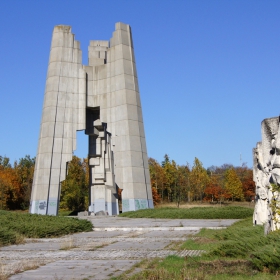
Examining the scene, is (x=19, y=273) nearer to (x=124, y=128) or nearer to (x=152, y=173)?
(x=124, y=128)

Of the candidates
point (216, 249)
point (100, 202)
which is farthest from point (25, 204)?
point (216, 249)

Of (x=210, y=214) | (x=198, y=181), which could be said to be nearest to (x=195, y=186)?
(x=198, y=181)

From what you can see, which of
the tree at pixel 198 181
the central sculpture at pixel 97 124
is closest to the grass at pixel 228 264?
the central sculpture at pixel 97 124

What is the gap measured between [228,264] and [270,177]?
5.33 feet

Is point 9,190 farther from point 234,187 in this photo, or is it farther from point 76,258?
point 76,258

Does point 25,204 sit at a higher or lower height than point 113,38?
lower

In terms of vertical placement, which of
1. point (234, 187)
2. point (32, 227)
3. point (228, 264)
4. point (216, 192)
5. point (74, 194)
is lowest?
point (228, 264)

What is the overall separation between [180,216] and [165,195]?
39370 mm

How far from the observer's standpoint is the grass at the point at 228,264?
515cm

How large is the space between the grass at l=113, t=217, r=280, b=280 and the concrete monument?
418 mm

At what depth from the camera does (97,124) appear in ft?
90.0

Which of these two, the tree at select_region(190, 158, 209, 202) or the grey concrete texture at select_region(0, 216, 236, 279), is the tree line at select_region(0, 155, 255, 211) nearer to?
the tree at select_region(190, 158, 209, 202)

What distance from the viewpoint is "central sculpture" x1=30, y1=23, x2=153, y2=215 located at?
25.5 metres

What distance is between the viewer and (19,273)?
5887 mm
